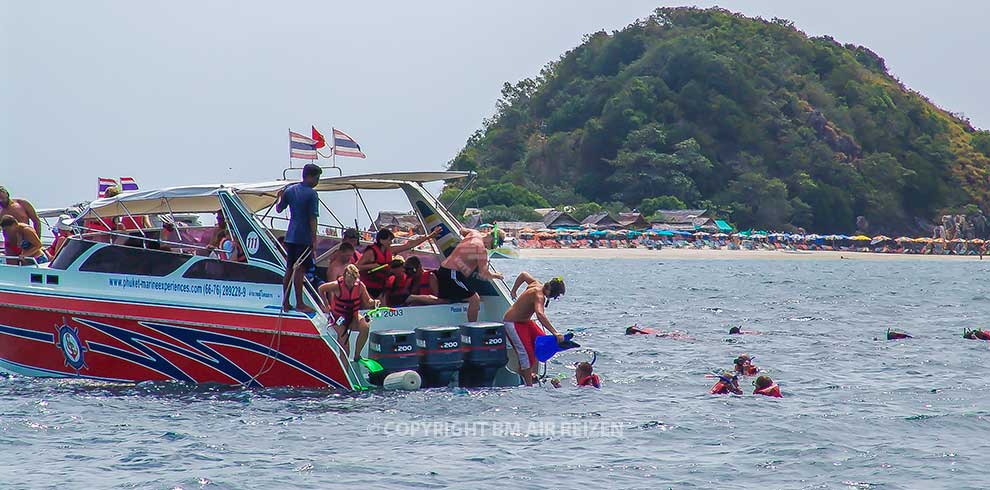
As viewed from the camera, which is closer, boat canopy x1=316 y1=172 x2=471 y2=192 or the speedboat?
the speedboat

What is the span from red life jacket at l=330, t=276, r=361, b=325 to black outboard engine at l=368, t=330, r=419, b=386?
41 cm

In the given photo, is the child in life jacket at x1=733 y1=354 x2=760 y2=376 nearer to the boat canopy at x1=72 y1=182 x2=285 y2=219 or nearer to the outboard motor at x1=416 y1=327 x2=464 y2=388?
the outboard motor at x1=416 y1=327 x2=464 y2=388

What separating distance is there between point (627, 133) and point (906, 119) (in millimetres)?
32354

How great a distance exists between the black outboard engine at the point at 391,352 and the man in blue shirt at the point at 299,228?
821 mm

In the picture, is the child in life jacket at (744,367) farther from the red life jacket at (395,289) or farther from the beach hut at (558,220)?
the beach hut at (558,220)

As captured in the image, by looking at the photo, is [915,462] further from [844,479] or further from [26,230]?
[26,230]

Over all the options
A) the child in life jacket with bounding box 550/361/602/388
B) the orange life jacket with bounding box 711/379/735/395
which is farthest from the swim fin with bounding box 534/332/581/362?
the orange life jacket with bounding box 711/379/735/395

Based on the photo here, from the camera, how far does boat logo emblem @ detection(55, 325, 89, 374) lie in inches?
608

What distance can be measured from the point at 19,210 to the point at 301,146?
405 centimetres

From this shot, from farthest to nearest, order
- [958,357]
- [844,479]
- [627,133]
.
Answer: [627,133], [958,357], [844,479]

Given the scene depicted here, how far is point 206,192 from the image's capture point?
1519cm

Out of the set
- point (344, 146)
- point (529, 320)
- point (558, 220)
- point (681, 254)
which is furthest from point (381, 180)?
point (558, 220)

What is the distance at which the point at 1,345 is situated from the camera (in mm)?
16422

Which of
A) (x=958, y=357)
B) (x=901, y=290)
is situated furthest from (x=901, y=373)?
(x=901, y=290)
